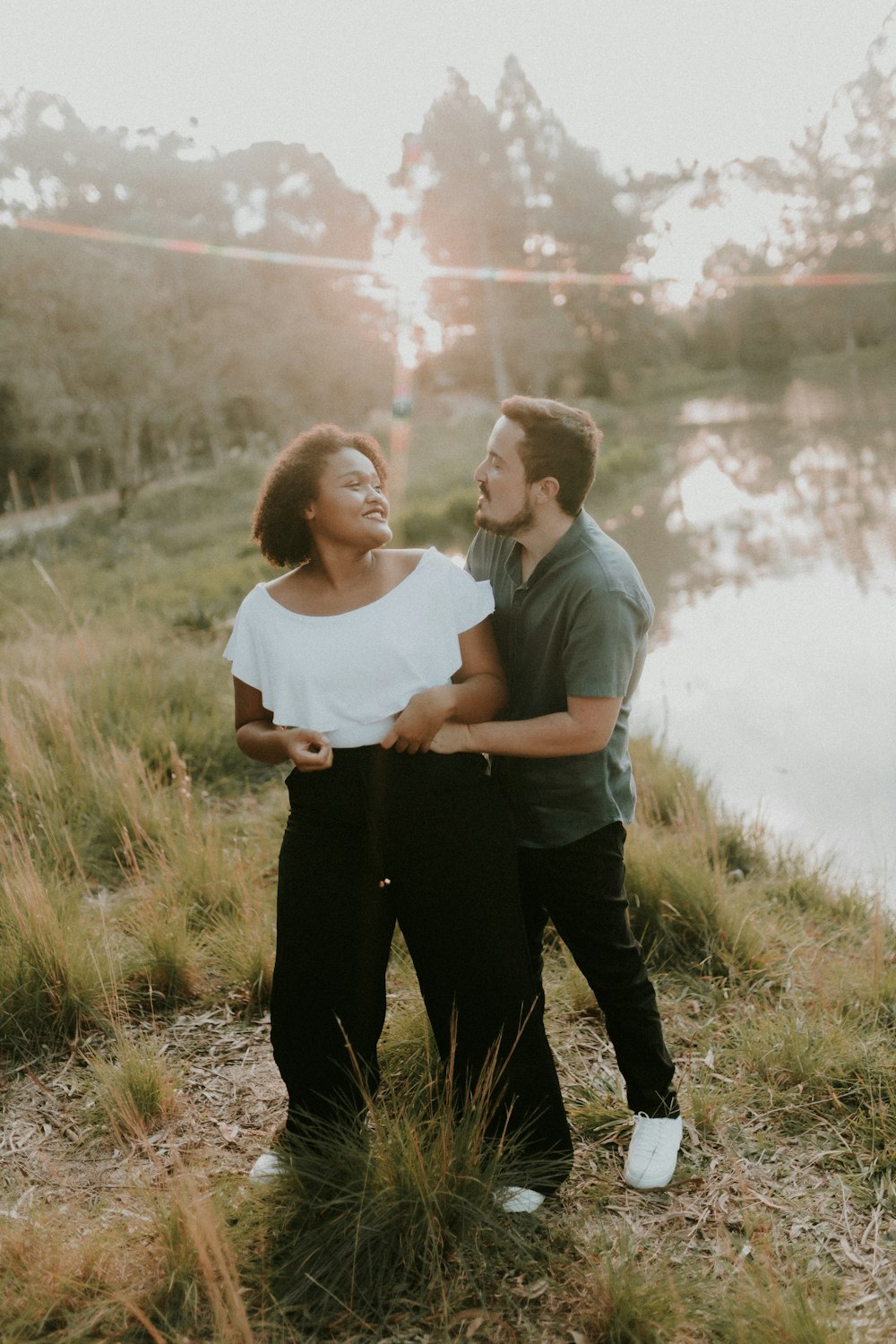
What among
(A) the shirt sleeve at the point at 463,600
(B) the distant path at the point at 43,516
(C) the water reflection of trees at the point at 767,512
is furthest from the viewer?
(B) the distant path at the point at 43,516

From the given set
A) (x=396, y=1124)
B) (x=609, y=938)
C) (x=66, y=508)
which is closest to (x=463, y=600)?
(x=609, y=938)

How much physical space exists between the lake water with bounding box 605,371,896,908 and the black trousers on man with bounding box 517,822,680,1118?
1.93 m

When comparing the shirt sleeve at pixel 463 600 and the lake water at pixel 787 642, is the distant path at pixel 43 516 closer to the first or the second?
the lake water at pixel 787 642

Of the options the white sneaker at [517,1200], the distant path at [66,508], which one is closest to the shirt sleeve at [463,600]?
the white sneaker at [517,1200]

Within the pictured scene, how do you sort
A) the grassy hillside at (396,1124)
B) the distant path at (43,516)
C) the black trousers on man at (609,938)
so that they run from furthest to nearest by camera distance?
the distant path at (43,516) < the black trousers on man at (609,938) < the grassy hillside at (396,1124)

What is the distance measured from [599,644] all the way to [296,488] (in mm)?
774

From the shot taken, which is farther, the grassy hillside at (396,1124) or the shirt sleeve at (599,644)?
the shirt sleeve at (599,644)

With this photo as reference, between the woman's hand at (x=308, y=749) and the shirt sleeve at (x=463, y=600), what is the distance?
401mm

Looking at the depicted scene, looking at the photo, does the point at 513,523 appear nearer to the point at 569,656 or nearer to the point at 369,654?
the point at 569,656

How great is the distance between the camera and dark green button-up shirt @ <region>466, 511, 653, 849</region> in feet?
7.50

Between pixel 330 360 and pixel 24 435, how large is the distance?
16.5 meters

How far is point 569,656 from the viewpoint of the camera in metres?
2.32

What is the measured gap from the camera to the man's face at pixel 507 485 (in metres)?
2.42

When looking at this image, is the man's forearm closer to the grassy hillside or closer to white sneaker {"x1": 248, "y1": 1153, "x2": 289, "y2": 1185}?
the grassy hillside
